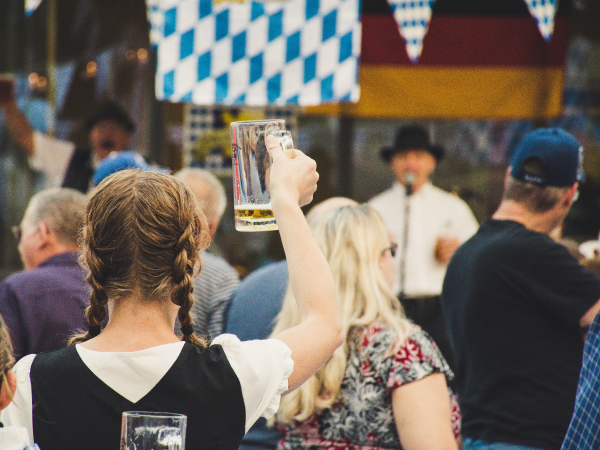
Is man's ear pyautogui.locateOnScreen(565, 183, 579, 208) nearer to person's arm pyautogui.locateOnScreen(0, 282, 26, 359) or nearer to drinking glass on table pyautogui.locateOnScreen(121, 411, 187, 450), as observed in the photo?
drinking glass on table pyautogui.locateOnScreen(121, 411, 187, 450)

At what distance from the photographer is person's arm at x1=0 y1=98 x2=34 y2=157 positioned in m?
5.47

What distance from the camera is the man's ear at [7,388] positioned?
4.20 ft

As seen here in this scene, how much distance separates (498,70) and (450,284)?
145 inches

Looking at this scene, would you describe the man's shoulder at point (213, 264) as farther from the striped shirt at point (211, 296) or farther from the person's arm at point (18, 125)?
the person's arm at point (18, 125)

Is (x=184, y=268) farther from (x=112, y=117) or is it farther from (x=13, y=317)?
(x=112, y=117)

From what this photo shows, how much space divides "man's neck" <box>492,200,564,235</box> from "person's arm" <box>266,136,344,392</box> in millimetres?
1429

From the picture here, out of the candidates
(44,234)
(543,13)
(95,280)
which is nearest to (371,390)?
(95,280)

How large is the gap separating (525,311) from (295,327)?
1295mm

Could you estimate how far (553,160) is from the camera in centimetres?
266

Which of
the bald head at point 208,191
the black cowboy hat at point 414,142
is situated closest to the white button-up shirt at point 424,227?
the black cowboy hat at point 414,142

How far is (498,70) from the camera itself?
6.00 m

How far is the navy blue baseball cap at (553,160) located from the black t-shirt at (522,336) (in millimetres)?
208

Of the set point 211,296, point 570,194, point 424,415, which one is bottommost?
point 424,415

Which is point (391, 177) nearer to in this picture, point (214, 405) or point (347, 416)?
point (347, 416)
